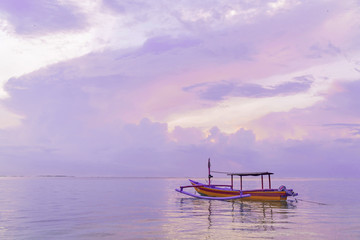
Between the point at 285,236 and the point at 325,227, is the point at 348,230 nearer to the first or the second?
the point at 325,227

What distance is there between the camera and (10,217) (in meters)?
32.4

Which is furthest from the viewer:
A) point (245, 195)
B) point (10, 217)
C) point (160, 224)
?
point (245, 195)

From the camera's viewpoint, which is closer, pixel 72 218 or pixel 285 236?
pixel 285 236

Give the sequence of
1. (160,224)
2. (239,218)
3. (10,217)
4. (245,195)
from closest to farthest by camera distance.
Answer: (160,224) < (239,218) < (10,217) < (245,195)

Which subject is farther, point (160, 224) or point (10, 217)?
point (10, 217)

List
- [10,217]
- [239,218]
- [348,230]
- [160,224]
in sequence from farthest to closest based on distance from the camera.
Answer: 1. [10,217]
2. [239,218]
3. [160,224]
4. [348,230]

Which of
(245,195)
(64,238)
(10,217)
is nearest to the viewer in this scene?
(64,238)

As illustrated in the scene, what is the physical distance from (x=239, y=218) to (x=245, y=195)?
15760mm

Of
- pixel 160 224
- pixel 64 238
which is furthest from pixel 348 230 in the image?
pixel 64 238

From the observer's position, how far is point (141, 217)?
3153cm

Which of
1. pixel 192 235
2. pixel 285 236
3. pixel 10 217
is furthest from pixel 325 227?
pixel 10 217

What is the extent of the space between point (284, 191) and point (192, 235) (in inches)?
1126

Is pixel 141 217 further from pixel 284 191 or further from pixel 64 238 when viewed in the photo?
pixel 284 191

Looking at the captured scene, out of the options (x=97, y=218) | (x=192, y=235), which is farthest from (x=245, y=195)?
(x=192, y=235)
